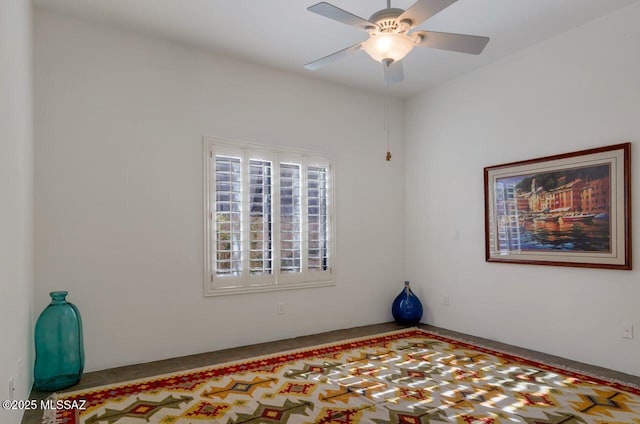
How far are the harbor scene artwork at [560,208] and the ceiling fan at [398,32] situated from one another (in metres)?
1.79

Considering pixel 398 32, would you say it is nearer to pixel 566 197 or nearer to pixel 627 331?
pixel 566 197

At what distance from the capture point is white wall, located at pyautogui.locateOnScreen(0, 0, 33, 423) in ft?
6.36

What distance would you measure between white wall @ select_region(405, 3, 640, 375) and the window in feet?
4.36

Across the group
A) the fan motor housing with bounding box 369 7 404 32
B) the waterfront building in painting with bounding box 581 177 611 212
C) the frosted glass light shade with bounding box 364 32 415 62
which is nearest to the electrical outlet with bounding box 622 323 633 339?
the waterfront building in painting with bounding box 581 177 611 212

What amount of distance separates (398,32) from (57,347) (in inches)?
125

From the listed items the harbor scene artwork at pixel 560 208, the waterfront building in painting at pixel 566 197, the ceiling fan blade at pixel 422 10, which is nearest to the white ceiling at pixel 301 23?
the ceiling fan blade at pixel 422 10

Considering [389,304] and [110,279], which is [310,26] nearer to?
[110,279]

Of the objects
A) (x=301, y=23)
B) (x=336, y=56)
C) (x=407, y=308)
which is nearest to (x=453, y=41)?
(x=336, y=56)

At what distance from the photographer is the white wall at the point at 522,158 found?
3.42 meters

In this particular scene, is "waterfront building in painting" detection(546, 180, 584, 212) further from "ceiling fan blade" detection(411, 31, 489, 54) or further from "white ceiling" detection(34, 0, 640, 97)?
"ceiling fan blade" detection(411, 31, 489, 54)

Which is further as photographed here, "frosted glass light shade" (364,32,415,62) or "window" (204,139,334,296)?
"window" (204,139,334,296)

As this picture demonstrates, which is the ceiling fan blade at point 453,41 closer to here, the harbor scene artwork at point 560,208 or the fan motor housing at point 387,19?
the fan motor housing at point 387,19

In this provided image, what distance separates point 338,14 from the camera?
7.92ft

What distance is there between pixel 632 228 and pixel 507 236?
3.65 ft
